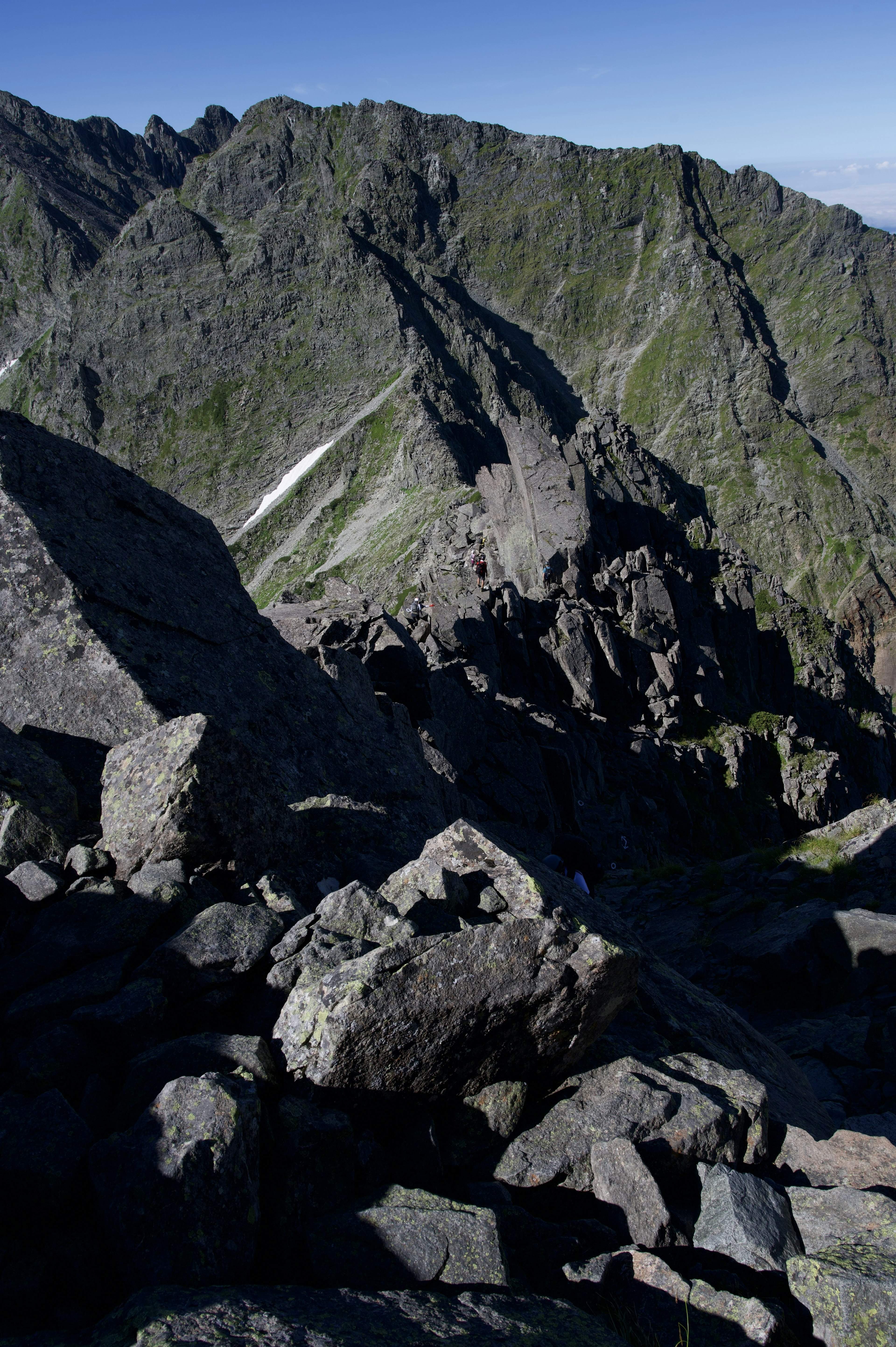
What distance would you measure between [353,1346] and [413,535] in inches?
2528

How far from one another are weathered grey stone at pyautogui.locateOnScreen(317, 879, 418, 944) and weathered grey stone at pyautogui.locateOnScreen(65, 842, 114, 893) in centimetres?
Answer: 231

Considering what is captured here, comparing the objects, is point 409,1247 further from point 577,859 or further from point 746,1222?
point 577,859

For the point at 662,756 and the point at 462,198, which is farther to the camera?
the point at 462,198

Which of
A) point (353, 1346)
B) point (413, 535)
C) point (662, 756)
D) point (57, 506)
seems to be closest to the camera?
point (353, 1346)

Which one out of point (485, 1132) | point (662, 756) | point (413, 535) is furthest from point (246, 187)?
point (485, 1132)

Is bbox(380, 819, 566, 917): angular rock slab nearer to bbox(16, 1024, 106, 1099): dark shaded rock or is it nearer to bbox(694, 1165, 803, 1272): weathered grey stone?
bbox(694, 1165, 803, 1272): weathered grey stone

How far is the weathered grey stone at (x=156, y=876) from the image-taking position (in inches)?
275

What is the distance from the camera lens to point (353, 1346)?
12.3ft

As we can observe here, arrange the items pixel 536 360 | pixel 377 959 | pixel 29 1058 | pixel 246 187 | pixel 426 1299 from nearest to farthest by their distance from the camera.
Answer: pixel 426 1299 < pixel 29 1058 < pixel 377 959 < pixel 246 187 < pixel 536 360

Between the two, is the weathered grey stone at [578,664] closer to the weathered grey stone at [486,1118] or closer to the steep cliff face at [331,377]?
the steep cliff face at [331,377]

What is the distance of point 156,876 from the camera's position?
23.3 ft

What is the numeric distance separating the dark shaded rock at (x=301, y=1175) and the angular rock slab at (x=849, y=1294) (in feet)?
9.12

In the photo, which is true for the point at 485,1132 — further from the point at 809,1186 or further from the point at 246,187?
the point at 246,187

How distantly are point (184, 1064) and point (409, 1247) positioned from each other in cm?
187
